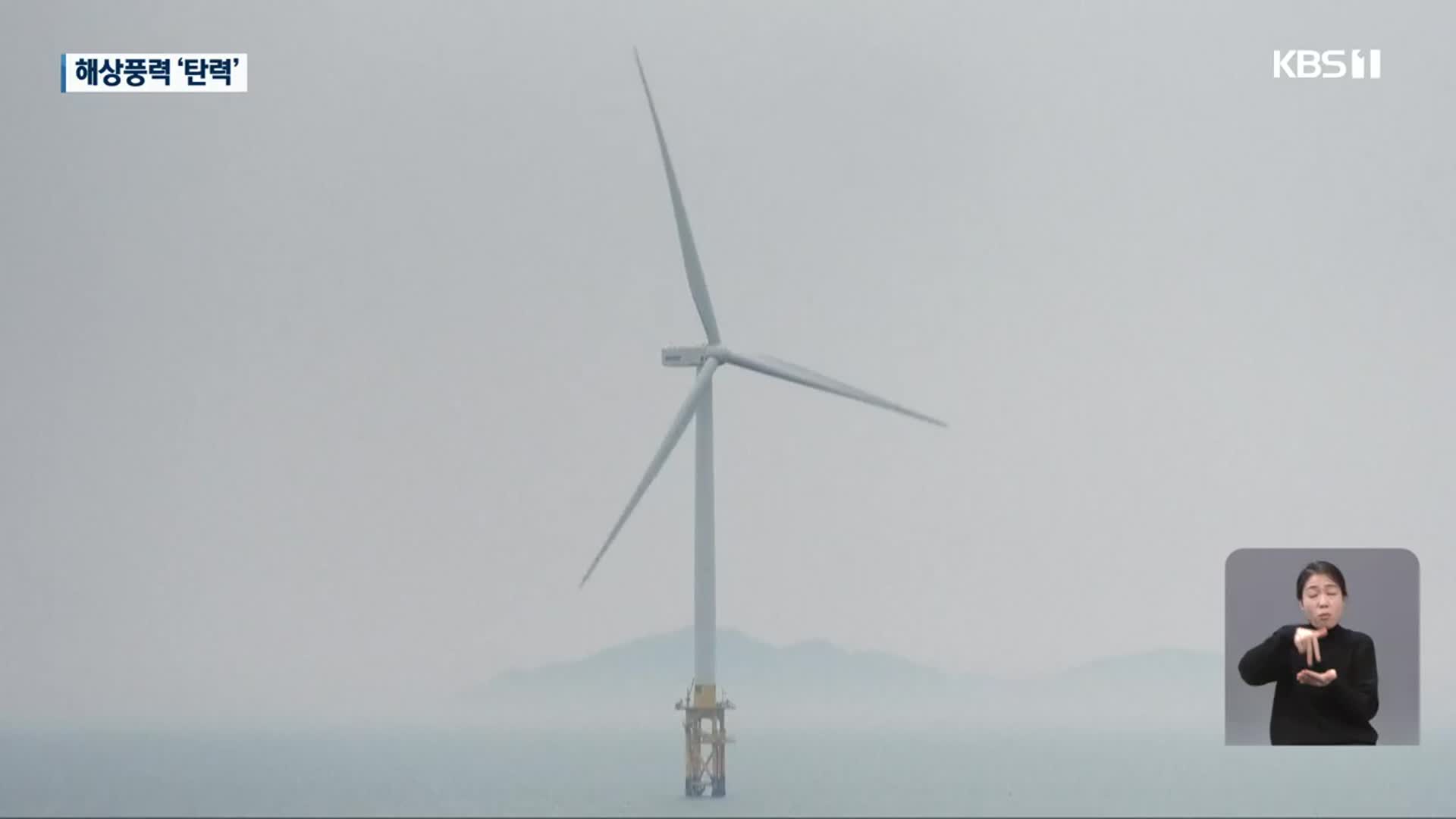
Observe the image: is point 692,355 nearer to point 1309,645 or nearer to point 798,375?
point 798,375

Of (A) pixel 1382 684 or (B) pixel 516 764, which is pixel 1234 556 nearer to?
(A) pixel 1382 684

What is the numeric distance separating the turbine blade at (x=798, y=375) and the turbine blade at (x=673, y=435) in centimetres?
74

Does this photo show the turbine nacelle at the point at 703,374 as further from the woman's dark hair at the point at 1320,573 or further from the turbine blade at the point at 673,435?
the woman's dark hair at the point at 1320,573

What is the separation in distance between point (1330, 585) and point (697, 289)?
1183 inches

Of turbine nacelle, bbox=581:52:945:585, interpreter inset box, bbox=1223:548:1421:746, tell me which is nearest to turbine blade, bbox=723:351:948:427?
turbine nacelle, bbox=581:52:945:585

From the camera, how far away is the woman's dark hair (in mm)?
42844

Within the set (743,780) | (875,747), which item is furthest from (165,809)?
(875,747)

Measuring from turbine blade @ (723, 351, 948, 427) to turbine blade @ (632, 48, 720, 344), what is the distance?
1.02 metres

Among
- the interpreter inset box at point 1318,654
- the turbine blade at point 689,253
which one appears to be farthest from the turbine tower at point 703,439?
the interpreter inset box at point 1318,654

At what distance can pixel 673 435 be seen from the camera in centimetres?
6819

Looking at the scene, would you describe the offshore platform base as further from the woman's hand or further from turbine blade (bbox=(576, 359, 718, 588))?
the woman's hand

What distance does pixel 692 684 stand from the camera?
7156 centimetres

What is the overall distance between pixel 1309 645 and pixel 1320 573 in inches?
67.0

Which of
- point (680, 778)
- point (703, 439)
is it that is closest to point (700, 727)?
point (703, 439)
